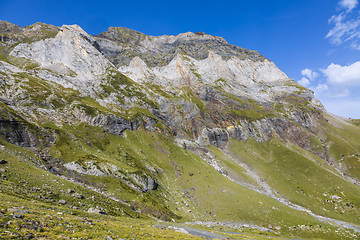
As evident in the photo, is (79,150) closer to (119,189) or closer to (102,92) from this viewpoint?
(119,189)

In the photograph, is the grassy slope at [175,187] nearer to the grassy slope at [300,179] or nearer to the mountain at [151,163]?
the mountain at [151,163]

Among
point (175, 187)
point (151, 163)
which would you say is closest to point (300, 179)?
point (175, 187)

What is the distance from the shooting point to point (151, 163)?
106 metres

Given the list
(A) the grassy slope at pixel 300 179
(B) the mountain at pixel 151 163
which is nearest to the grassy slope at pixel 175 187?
(B) the mountain at pixel 151 163

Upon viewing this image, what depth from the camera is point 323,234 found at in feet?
221

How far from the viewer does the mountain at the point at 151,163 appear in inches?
1647

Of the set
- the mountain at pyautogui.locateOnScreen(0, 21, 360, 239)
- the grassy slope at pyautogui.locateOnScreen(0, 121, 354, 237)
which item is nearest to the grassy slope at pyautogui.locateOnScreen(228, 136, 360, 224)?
the mountain at pyautogui.locateOnScreen(0, 21, 360, 239)

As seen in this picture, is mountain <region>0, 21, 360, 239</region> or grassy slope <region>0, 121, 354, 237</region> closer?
mountain <region>0, 21, 360, 239</region>

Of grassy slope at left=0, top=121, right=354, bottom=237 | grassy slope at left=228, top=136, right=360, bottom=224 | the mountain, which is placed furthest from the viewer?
grassy slope at left=228, top=136, right=360, bottom=224

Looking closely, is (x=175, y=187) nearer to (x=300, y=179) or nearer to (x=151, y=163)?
(x=151, y=163)

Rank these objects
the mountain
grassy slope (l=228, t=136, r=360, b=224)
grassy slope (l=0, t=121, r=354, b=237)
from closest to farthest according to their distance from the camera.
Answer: the mountain → grassy slope (l=0, t=121, r=354, b=237) → grassy slope (l=228, t=136, r=360, b=224)

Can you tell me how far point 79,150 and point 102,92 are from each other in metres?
91.3

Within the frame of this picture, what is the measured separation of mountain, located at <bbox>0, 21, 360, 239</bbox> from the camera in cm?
4184

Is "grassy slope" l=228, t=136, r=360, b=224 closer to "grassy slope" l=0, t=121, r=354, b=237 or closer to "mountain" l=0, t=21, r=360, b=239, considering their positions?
"mountain" l=0, t=21, r=360, b=239
